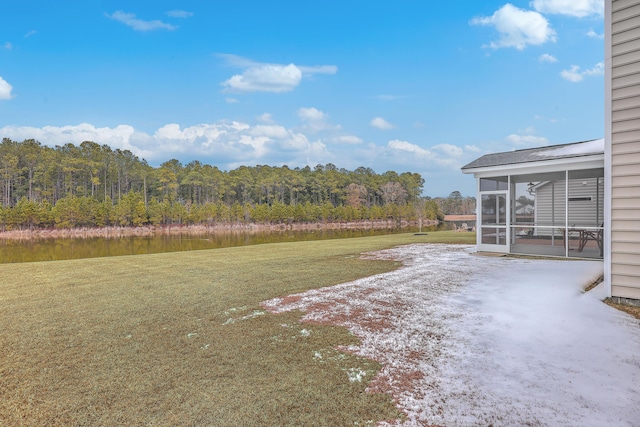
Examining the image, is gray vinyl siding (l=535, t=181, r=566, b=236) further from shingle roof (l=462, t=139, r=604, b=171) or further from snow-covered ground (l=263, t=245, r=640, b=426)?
snow-covered ground (l=263, t=245, r=640, b=426)

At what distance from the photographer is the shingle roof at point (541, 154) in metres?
8.34

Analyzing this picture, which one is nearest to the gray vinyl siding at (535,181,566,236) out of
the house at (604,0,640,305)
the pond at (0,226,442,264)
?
the house at (604,0,640,305)

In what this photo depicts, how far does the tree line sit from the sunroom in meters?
18.2

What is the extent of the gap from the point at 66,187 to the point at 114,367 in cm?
6071

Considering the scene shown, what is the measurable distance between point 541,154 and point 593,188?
4597 millimetres

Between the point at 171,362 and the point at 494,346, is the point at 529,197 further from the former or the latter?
the point at 171,362

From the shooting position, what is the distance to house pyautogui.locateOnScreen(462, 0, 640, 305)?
15.6 ft

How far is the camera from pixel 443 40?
1950 centimetres

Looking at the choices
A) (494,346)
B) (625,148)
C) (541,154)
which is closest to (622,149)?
(625,148)

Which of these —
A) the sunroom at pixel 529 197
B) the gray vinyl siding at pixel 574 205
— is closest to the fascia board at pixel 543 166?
the sunroom at pixel 529 197

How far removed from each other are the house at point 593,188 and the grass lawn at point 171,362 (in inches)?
176

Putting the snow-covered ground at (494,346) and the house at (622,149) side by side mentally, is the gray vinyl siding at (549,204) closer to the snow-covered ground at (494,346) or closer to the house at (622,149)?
the snow-covered ground at (494,346)

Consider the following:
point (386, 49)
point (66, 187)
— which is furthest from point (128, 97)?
point (386, 49)

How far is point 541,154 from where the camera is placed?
9328mm
